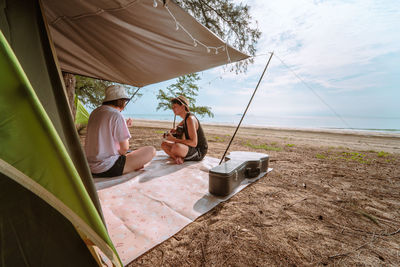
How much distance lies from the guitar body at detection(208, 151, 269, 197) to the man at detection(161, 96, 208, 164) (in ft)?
2.38

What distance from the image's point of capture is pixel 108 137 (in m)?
2.00

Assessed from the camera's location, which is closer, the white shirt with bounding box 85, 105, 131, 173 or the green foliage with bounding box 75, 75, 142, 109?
the white shirt with bounding box 85, 105, 131, 173

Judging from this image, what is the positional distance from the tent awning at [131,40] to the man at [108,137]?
662mm

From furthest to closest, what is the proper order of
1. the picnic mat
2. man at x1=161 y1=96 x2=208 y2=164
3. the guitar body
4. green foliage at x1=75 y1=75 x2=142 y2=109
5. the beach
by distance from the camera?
green foliage at x1=75 y1=75 x2=142 y2=109 < man at x1=161 y1=96 x2=208 y2=164 < the guitar body < the picnic mat < the beach

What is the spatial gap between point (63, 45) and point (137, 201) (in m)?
2.37

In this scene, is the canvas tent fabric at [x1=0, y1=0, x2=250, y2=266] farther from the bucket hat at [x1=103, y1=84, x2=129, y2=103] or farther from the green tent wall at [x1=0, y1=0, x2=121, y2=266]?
the bucket hat at [x1=103, y1=84, x2=129, y2=103]

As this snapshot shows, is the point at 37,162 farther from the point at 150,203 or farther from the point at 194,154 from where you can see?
the point at 194,154

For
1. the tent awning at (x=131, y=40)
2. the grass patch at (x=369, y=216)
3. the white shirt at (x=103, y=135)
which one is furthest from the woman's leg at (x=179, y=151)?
the grass patch at (x=369, y=216)

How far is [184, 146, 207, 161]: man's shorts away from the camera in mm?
2921

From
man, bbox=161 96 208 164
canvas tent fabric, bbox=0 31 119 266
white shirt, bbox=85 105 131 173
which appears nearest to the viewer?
canvas tent fabric, bbox=0 31 119 266

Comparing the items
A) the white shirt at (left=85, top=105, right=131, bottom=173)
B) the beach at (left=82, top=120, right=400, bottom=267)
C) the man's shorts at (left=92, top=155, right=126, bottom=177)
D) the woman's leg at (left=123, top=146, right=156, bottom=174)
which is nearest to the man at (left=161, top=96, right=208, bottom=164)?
the woman's leg at (left=123, top=146, right=156, bottom=174)

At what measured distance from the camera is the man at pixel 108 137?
6.36 feet

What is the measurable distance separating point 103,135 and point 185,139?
4.30 feet

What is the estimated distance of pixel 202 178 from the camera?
7.57ft
